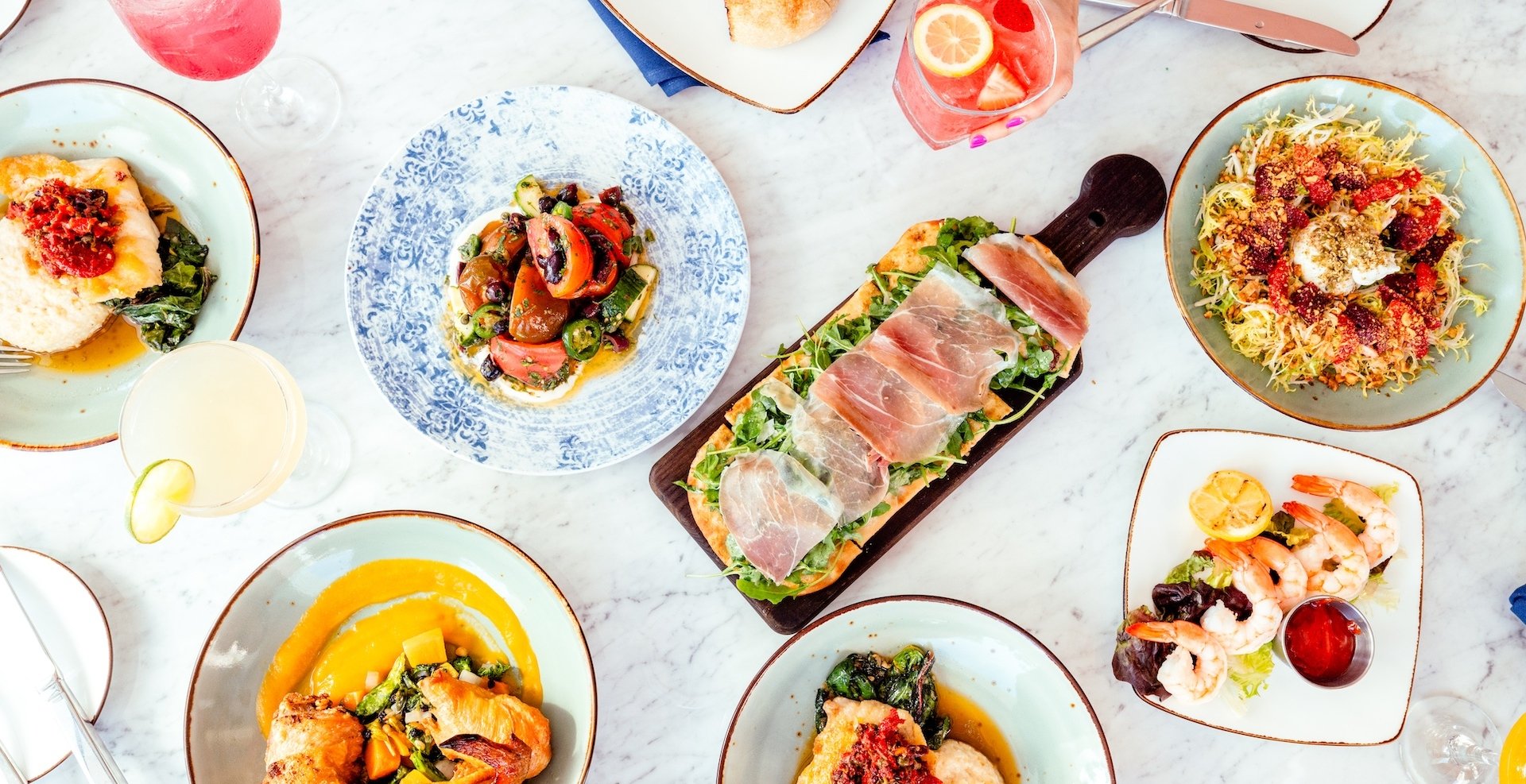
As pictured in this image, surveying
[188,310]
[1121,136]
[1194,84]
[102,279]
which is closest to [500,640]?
[188,310]

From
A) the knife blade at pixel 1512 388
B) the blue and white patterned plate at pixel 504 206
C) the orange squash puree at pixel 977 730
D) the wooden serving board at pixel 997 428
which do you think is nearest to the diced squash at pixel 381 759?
the blue and white patterned plate at pixel 504 206

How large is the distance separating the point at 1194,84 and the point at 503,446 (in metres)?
2.44

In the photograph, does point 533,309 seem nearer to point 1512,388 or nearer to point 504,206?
point 504,206

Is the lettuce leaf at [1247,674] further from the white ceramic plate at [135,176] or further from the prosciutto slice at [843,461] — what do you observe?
the white ceramic plate at [135,176]

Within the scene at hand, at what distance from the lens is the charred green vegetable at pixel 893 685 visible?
2768 millimetres

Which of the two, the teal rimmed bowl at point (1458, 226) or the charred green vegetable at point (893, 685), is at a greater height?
the teal rimmed bowl at point (1458, 226)

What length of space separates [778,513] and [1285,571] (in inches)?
60.3

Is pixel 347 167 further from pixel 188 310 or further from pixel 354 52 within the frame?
pixel 188 310

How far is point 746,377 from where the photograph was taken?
295 cm

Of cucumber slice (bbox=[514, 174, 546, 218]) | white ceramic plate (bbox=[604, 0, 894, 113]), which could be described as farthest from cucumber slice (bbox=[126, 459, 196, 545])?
white ceramic plate (bbox=[604, 0, 894, 113])

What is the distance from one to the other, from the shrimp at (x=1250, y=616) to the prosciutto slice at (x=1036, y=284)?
2.78 feet

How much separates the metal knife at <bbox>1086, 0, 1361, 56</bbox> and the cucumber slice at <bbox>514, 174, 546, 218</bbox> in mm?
1803

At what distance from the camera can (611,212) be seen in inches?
110

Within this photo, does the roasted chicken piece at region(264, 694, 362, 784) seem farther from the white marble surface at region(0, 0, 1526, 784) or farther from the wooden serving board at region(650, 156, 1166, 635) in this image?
the wooden serving board at region(650, 156, 1166, 635)
